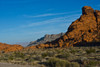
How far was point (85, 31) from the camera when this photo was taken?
44.1 m

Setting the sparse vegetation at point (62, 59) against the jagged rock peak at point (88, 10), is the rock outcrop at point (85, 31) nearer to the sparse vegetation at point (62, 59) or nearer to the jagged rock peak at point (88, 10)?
the jagged rock peak at point (88, 10)

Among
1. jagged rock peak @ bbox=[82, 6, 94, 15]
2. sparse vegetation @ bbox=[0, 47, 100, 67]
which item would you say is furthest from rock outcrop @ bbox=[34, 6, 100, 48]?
sparse vegetation @ bbox=[0, 47, 100, 67]

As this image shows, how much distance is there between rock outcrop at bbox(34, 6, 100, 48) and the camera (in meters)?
40.7

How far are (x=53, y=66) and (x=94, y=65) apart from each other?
3966 millimetres

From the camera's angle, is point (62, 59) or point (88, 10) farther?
point (88, 10)

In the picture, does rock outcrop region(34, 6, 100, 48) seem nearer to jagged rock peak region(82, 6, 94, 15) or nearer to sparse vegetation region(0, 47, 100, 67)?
jagged rock peak region(82, 6, 94, 15)


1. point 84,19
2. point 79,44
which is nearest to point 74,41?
point 79,44

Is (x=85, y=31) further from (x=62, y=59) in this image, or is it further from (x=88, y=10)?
(x=62, y=59)

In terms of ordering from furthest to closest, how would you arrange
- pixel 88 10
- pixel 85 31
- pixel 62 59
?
pixel 88 10
pixel 85 31
pixel 62 59

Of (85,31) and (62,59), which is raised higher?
(85,31)

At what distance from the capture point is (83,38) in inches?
1628

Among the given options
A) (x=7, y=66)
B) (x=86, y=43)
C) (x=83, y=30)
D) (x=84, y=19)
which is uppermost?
(x=84, y=19)

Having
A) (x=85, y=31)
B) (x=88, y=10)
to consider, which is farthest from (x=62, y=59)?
(x=88, y=10)

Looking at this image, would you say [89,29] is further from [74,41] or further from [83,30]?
[74,41]
